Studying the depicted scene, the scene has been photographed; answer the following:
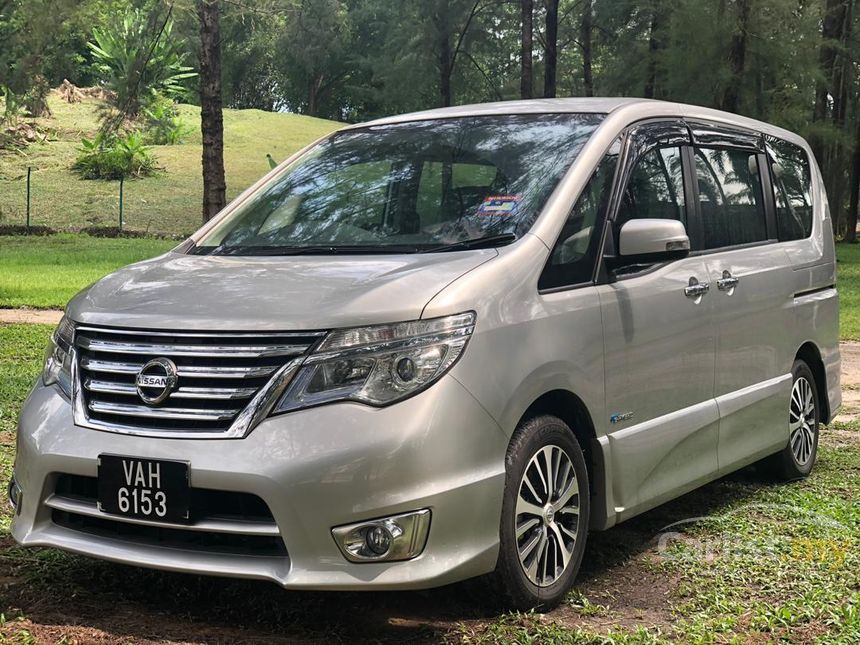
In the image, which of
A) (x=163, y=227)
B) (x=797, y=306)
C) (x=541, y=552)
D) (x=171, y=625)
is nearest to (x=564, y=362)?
(x=541, y=552)

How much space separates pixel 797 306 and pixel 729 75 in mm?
21338

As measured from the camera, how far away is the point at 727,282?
5.87m

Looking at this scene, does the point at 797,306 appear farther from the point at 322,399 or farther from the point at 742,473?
the point at 322,399

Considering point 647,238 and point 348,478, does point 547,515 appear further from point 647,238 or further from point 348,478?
point 647,238

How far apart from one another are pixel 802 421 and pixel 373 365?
3.93 metres

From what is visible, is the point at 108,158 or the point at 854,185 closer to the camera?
the point at 854,185

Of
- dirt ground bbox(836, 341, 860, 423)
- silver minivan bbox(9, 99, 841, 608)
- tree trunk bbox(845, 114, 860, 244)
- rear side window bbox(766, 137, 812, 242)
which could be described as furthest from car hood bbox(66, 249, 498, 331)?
tree trunk bbox(845, 114, 860, 244)

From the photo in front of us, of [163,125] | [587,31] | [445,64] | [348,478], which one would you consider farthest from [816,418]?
[163,125]

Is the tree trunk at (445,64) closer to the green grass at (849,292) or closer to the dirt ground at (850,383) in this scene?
the green grass at (849,292)

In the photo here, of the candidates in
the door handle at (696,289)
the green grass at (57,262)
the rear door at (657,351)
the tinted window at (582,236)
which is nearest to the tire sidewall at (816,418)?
the rear door at (657,351)

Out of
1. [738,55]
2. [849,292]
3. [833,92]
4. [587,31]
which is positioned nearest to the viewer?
[849,292]

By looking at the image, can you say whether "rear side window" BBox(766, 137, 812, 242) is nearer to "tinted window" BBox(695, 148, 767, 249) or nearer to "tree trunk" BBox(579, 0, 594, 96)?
"tinted window" BBox(695, 148, 767, 249)

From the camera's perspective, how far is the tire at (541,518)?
429 centimetres

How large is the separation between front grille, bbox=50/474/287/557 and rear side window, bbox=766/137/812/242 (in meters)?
3.97
